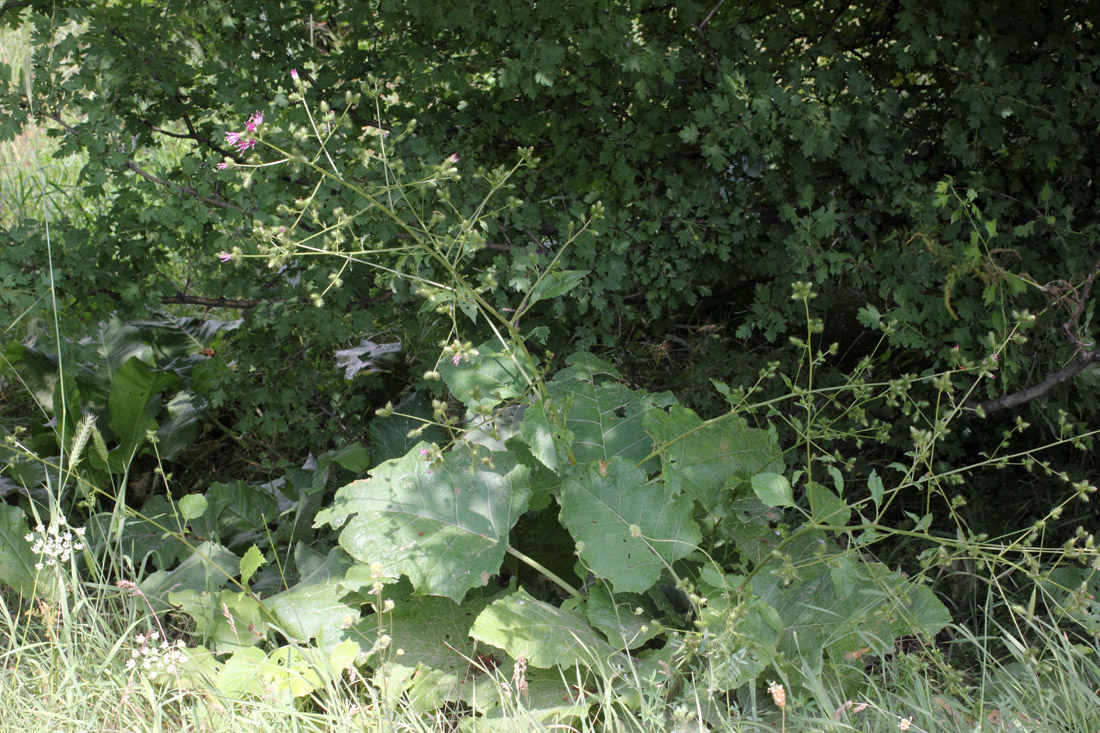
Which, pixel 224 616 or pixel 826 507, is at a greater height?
pixel 826 507

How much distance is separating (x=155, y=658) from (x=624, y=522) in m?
1.13

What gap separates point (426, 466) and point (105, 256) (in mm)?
1205

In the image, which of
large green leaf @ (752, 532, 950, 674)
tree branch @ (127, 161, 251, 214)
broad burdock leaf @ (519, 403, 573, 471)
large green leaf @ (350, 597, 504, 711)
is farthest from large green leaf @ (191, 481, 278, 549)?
large green leaf @ (752, 532, 950, 674)

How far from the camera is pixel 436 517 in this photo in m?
2.38

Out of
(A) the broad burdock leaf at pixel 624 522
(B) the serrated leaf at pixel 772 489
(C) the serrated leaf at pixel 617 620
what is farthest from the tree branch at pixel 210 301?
(B) the serrated leaf at pixel 772 489

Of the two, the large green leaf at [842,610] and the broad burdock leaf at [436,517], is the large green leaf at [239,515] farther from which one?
the large green leaf at [842,610]

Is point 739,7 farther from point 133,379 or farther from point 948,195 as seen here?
point 133,379

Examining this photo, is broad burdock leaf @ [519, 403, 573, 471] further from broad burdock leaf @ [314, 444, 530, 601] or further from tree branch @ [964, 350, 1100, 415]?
tree branch @ [964, 350, 1100, 415]

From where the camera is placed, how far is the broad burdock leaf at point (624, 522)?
2148 millimetres

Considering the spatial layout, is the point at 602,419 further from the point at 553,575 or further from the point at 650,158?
the point at 650,158

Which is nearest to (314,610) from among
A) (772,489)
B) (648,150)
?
(772,489)

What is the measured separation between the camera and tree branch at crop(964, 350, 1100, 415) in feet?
7.94

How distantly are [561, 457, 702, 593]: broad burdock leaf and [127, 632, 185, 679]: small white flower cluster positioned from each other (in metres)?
0.93

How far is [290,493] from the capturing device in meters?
3.08
